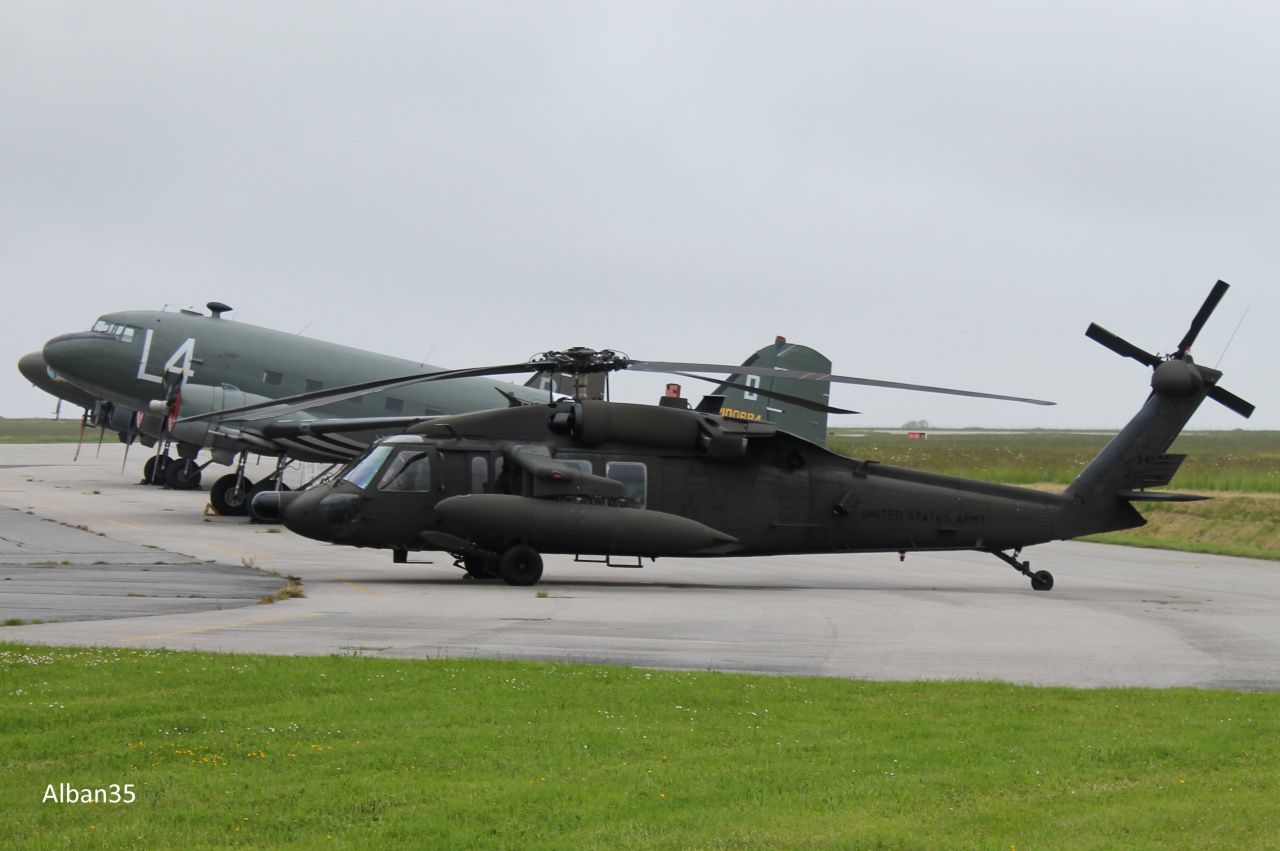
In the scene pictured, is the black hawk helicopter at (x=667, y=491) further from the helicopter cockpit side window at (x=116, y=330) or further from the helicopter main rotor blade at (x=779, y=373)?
the helicopter cockpit side window at (x=116, y=330)

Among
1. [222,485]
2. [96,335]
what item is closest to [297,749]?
[222,485]

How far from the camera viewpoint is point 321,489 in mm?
18391

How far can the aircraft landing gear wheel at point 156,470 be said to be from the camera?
41688 millimetres

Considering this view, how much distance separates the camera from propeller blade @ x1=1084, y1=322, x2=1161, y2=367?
20.1 metres

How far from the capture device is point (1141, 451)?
810 inches

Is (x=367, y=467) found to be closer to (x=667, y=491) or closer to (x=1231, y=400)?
(x=667, y=491)

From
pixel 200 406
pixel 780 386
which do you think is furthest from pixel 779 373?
pixel 200 406

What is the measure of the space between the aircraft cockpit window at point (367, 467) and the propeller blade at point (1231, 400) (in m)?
13.4

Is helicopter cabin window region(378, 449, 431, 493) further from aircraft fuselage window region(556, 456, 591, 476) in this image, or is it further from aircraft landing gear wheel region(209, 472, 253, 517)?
aircraft landing gear wheel region(209, 472, 253, 517)

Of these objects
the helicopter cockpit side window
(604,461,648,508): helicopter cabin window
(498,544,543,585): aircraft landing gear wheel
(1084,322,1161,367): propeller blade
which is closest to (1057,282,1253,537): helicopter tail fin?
(1084,322,1161,367): propeller blade

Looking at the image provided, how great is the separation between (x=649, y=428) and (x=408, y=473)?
377 centimetres

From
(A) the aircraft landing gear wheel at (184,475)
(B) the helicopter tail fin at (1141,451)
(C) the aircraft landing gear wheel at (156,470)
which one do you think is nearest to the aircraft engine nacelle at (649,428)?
(B) the helicopter tail fin at (1141,451)

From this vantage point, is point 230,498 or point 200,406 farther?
point 230,498

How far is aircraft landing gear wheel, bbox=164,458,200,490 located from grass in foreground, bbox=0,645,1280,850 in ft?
106
